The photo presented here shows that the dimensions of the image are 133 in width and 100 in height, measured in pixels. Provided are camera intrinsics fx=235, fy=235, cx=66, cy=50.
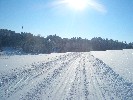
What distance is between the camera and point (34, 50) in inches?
2894

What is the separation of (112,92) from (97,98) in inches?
54.5

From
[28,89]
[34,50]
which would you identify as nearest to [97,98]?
[28,89]

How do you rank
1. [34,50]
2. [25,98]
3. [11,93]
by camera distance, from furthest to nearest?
→ [34,50]
[11,93]
[25,98]

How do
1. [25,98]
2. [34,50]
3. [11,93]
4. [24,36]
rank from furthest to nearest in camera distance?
[24,36] < [34,50] < [11,93] < [25,98]

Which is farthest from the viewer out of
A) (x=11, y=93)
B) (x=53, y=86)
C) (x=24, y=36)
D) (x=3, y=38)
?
(x=24, y=36)

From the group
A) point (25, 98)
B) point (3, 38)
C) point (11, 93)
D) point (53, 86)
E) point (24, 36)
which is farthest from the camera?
point (24, 36)

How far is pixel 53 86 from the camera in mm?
12422

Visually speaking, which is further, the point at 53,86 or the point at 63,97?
the point at 53,86

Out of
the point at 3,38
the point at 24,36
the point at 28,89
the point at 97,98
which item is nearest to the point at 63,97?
the point at 97,98

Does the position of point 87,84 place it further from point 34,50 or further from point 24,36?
point 24,36

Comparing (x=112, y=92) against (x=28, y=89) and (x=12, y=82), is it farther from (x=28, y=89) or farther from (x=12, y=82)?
(x=12, y=82)

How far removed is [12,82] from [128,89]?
254 inches

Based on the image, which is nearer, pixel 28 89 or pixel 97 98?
pixel 97 98

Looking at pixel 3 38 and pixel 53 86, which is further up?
pixel 3 38
